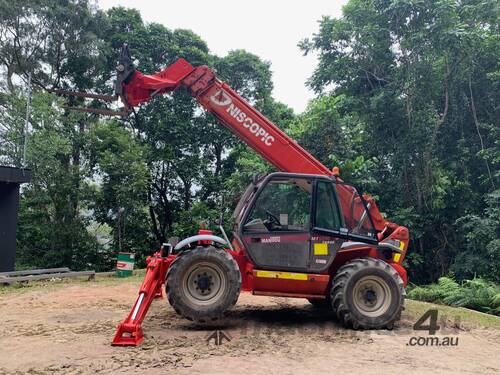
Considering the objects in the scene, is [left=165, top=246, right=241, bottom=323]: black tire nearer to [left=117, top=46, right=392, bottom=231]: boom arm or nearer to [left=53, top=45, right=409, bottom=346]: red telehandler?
[left=53, top=45, right=409, bottom=346]: red telehandler

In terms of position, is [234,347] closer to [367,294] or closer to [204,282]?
[204,282]

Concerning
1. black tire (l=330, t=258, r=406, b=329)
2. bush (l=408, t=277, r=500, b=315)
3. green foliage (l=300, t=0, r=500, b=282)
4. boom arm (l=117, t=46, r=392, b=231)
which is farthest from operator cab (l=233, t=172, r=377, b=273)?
green foliage (l=300, t=0, r=500, b=282)

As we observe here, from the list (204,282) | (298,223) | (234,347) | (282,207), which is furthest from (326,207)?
(234,347)

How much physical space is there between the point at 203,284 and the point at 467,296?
594 cm

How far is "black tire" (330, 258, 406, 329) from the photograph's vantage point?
6.17 m

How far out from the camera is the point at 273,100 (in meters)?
21.6

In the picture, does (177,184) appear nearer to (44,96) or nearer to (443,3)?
(44,96)

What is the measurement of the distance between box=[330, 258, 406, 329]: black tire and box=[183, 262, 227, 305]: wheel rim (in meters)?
1.64

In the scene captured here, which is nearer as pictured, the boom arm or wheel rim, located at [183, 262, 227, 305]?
wheel rim, located at [183, 262, 227, 305]

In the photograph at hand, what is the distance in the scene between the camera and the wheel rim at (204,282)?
601 cm

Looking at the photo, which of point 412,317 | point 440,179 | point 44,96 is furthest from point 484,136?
point 44,96

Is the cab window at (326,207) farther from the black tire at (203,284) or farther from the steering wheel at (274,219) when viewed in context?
the black tire at (203,284)

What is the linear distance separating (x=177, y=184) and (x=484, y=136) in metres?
13.0

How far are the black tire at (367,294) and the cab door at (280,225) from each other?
60 cm
